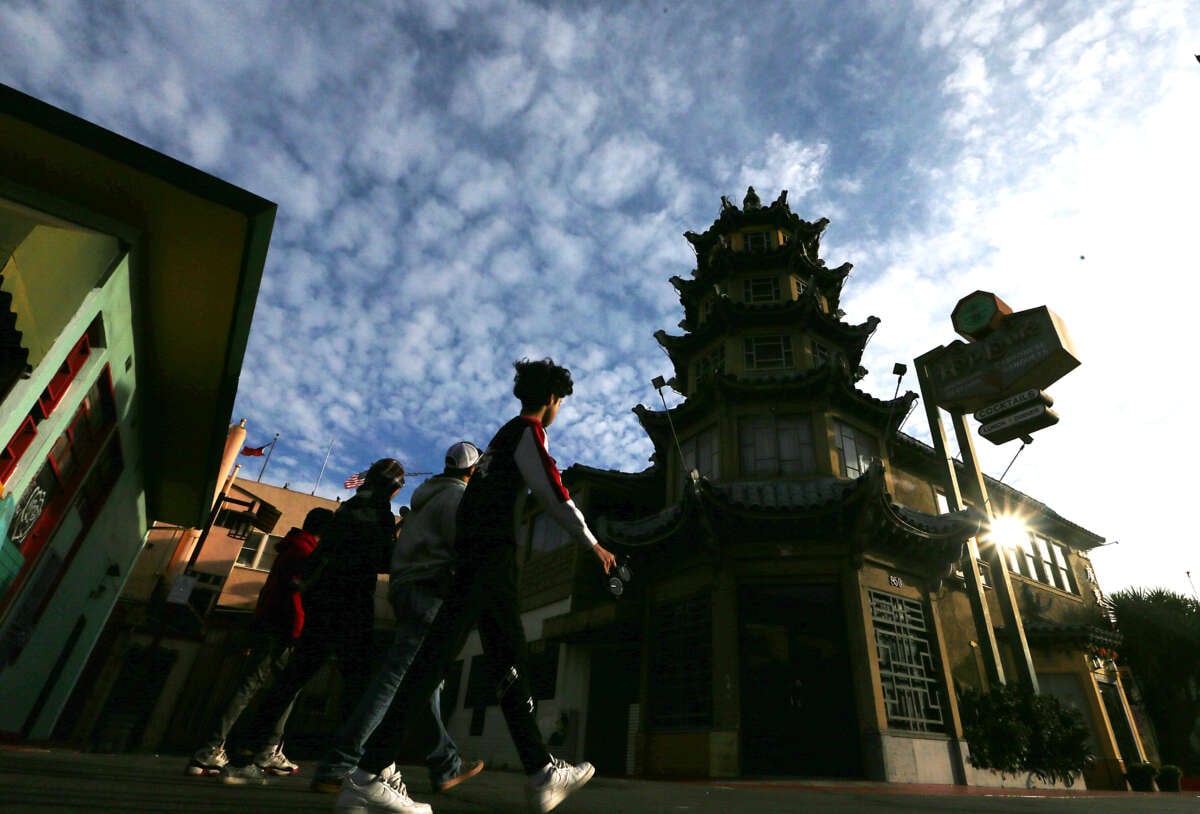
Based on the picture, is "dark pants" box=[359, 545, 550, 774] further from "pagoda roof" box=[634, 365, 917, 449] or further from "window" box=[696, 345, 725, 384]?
"window" box=[696, 345, 725, 384]

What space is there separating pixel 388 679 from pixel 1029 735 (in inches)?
378

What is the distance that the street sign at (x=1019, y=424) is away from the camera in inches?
404

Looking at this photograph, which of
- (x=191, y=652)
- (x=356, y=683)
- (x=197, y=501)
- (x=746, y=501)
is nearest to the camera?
(x=356, y=683)

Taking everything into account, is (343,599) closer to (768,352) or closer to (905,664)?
(905,664)

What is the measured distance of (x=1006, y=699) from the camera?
8508mm

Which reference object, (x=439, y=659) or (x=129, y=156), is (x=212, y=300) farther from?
(x=439, y=659)

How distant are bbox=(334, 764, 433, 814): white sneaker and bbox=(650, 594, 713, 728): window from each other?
28.8 feet

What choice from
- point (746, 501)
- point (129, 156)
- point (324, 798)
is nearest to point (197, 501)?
point (129, 156)

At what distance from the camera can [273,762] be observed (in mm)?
3994

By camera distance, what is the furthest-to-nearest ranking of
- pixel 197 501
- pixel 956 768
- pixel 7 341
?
pixel 197 501
pixel 956 768
pixel 7 341

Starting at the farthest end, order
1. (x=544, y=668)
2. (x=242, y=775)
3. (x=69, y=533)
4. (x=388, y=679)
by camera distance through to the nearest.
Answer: (x=544, y=668)
(x=69, y=533)
(x=242, y=775)
(x=388, y=679)

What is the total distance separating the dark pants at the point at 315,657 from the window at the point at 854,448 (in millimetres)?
10805

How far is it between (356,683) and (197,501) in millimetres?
12812

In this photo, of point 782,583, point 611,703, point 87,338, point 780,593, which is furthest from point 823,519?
point 87,338
